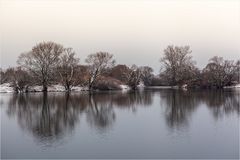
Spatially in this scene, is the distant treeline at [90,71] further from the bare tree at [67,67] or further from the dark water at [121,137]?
the dark water at [121,137]

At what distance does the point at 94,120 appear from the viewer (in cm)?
1656

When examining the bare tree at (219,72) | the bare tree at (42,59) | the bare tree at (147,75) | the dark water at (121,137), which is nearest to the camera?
the dark water at (121,137)

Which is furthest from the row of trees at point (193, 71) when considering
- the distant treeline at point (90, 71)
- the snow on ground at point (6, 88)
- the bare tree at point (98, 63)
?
the snow on ground at point (6, 88)

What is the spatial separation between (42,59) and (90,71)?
8.00m

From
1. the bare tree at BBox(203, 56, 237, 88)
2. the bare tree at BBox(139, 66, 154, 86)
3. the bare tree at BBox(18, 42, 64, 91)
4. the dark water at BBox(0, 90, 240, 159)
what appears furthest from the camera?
the bare tree at BBox(139, 66, 154, 86)

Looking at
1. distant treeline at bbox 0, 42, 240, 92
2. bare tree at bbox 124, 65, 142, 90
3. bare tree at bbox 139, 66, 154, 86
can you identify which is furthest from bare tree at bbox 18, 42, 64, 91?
bare tree at bbox 139, 66, 154, 86

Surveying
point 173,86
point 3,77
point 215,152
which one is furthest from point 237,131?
point 173,86

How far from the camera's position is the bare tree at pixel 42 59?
4888cm

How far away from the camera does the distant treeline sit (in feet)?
161

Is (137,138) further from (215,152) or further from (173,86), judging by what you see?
(173,86)

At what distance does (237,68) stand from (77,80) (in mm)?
32179

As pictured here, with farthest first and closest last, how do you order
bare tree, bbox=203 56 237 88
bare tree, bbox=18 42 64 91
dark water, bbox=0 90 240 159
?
bare tree, bbox=203 56 237 88 → bare tree, bbox=18 42 64 91 → dark water, bbox=0 90 240 159

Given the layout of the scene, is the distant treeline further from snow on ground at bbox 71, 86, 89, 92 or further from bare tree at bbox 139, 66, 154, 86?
bare tree at bbox 139, 66, 154, 86

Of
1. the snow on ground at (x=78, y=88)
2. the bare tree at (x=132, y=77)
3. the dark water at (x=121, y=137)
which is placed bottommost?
the dark water at (x=121, y=137)
